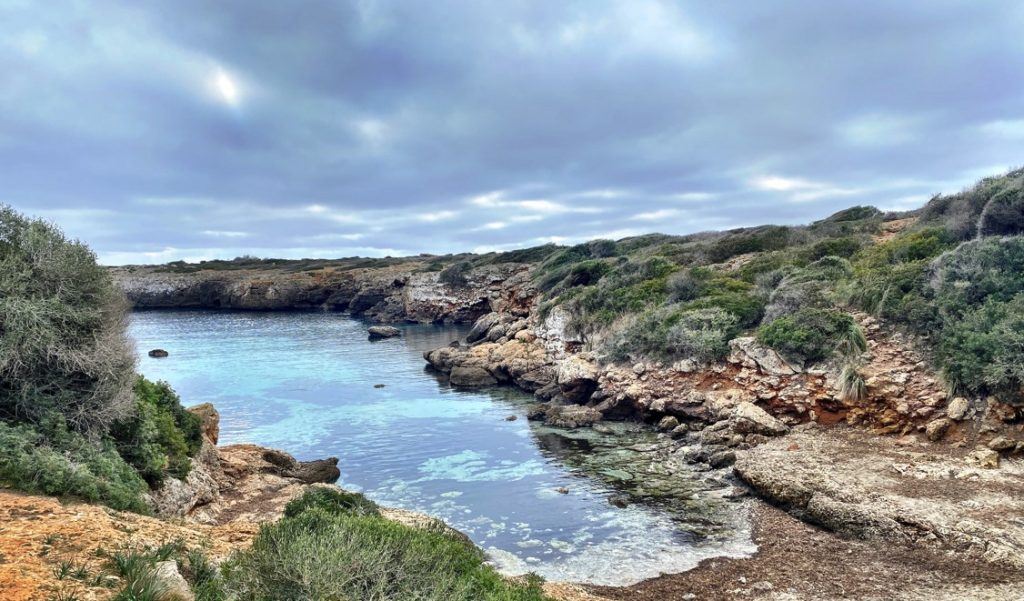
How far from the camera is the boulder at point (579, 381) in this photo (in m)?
25.2

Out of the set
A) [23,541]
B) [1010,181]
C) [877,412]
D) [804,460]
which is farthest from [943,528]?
[1010,181]

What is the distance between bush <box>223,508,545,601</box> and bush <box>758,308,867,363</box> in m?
15.8

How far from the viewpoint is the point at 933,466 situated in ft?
42.3

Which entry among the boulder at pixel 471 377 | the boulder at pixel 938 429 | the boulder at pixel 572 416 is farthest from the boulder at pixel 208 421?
the boulder at pixel 938 429

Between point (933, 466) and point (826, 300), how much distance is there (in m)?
9.15

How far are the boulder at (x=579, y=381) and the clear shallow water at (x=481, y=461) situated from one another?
2367 mm

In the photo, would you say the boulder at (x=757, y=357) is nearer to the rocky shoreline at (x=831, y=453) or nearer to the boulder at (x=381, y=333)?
the rocky shoreline at (x=831, y=453)

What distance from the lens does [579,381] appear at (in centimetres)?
2533

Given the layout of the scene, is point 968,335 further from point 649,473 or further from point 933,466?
point 649,473

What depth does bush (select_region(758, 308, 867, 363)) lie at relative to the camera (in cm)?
1841

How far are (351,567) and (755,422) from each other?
50.5 ft

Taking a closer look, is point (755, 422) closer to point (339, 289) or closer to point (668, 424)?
point (668, 424)

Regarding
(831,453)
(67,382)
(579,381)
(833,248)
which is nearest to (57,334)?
(67,382)

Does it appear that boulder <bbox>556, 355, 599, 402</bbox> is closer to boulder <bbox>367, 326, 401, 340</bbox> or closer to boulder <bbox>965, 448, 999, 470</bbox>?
boulder <bbox>965, 448, 999, 470</bbox>
